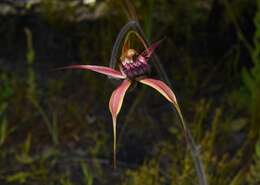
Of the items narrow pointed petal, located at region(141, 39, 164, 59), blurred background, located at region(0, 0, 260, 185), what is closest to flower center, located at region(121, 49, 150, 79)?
narrow pointed petal, located at region(141, 39, 164, 59)

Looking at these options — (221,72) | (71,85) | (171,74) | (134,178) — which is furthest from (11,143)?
(221,72)

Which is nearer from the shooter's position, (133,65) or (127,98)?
(133,65)

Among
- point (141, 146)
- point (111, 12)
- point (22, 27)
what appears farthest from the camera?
point (22, 27)

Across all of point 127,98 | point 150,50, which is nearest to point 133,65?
point 150,50

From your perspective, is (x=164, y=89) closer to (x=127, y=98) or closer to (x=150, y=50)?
(x=150, y=50)

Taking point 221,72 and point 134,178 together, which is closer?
point 134,178

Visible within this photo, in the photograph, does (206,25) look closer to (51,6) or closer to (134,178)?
(51,6)

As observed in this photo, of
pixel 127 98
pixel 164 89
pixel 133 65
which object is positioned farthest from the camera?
pixel 127 98
